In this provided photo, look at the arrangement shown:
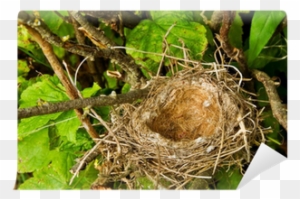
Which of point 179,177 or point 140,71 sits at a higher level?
point 140,71

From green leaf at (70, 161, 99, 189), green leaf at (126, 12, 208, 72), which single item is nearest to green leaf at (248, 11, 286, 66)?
green leaf at (126, 12, 208, 72)

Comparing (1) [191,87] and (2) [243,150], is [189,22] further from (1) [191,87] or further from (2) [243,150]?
(2) [243,150]

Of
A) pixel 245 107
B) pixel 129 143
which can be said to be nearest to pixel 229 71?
pixel 245 107

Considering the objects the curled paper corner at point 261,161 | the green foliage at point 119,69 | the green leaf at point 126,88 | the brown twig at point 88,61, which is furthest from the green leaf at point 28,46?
the curled paper corner at point 261,161

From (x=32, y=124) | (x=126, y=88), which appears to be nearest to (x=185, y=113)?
(x=126, y=88)

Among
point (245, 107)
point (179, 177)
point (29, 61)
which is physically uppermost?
point (29, 61)

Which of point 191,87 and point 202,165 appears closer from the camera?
point 202,165
